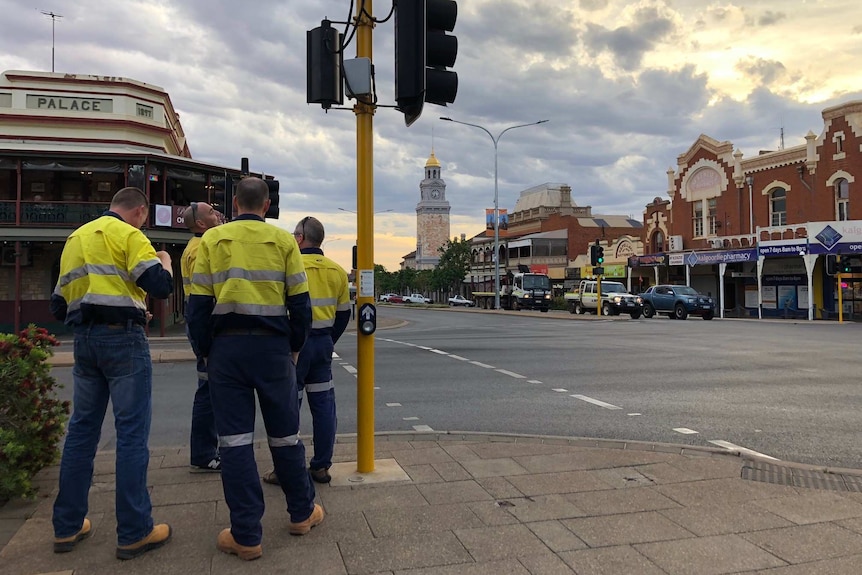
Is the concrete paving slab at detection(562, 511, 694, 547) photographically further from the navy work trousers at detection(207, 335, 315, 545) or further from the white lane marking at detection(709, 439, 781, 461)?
the white lane marking at detection(709, 439, 781, 461)

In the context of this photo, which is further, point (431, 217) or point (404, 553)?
point (431, 217)

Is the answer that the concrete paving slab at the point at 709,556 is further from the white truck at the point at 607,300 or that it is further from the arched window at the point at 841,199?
the arched window at the point at 841,199

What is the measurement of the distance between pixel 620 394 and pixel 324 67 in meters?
6.07

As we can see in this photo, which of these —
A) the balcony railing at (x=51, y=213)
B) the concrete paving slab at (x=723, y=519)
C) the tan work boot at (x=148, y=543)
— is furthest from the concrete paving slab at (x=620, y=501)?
the balcony railing at (x=51, y=213)

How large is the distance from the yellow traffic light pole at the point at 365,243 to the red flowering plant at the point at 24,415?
2.08 metres

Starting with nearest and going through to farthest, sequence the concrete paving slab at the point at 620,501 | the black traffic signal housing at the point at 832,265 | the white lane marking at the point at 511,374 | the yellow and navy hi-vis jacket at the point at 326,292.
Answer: the concrete paving slab at the point at 620,501
the yellow and navy hi-vis jacket at the point at 326,292
the white lane marking at the point at 511,374
the black traffic signal housing at the point at 832,265

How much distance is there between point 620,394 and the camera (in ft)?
28.6

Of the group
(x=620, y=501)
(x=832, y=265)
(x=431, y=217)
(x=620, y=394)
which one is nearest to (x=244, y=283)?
(x=620, y=501)

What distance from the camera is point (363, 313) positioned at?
455 centimetres

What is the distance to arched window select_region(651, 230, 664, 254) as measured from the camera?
1789 inches

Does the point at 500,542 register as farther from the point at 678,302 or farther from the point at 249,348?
the point at 678,302

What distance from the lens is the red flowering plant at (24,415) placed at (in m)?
3.89

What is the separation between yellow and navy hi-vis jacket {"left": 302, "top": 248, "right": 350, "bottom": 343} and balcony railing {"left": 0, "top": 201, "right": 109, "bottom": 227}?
70.4 ft

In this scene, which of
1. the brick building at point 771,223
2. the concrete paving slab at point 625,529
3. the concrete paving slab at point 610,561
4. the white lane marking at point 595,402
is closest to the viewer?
the concrete paving slab at point 610,561
